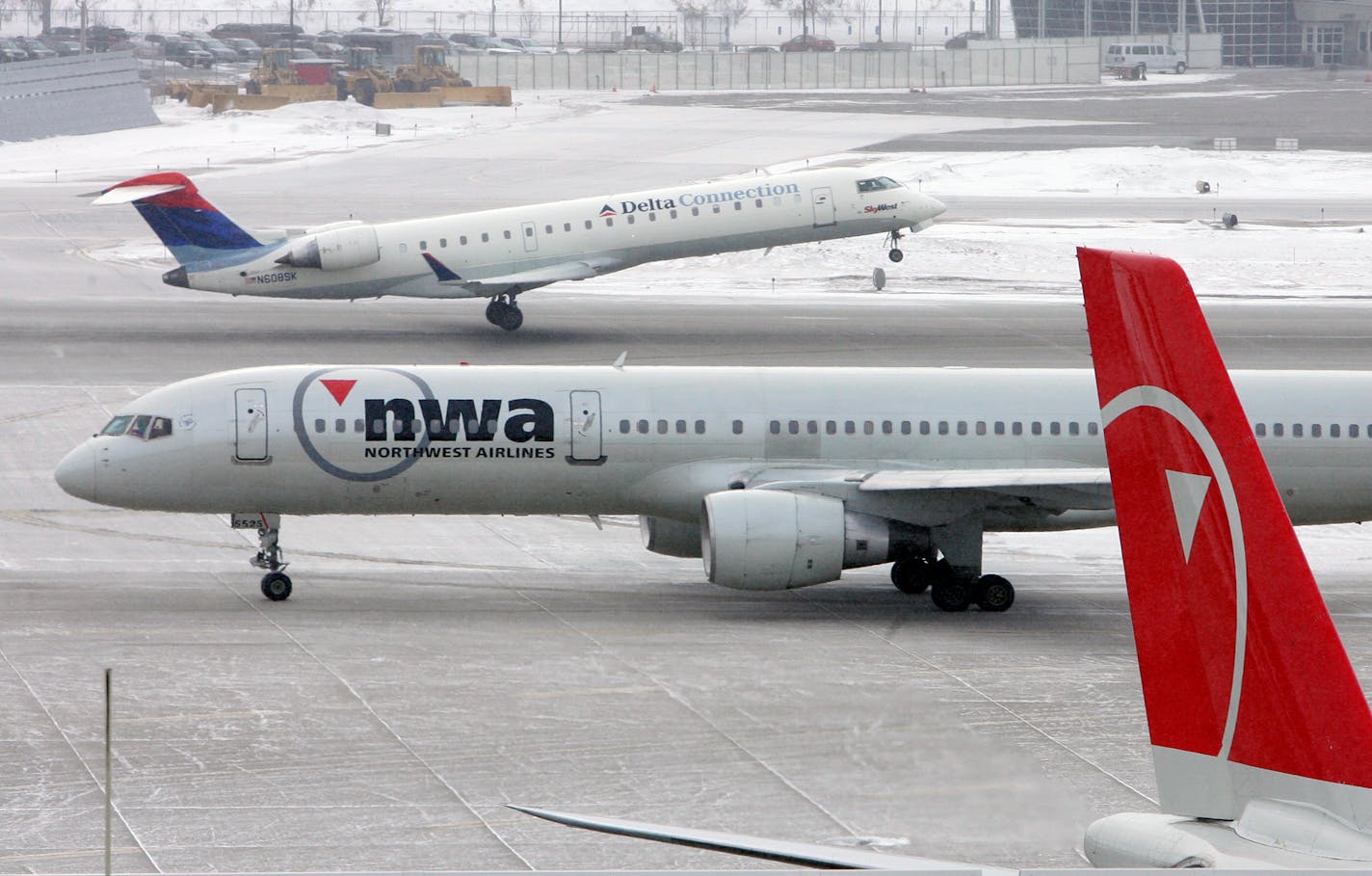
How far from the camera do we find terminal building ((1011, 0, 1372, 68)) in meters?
173

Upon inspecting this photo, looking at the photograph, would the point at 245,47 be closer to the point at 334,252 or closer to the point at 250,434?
the point at 334,252

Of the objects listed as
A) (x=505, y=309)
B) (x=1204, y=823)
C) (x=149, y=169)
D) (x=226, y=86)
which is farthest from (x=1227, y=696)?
(x=226, y=86)

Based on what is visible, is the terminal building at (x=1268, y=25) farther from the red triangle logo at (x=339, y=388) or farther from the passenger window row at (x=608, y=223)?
the red triangle logo at (x=339, y=388)

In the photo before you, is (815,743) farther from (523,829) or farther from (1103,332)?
(1103,332)

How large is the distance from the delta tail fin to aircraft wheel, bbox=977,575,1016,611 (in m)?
17.7

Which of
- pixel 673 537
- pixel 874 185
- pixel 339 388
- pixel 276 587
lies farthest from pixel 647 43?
pixel 276 587

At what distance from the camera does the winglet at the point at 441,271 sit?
49125 mm

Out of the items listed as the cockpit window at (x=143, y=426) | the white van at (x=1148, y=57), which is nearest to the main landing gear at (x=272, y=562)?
the cockpit window at (x=143, y=426)

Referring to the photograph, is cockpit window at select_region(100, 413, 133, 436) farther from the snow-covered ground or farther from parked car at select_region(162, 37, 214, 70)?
parked car at select_region(162, 37, 214, 70)

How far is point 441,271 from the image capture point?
162ft

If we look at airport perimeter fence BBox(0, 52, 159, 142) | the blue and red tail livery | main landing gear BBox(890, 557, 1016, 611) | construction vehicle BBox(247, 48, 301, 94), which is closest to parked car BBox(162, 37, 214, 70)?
construction vehicle BBox(247, 48, 301, 94)

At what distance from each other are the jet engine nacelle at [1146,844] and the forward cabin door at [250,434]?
18968 mm

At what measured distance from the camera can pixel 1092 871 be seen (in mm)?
7930

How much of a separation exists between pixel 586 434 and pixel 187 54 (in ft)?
483
